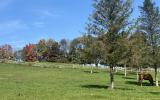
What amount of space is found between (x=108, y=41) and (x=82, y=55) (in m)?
3.12

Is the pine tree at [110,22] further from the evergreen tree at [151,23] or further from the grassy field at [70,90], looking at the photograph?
the evergreen tree at [151,23]

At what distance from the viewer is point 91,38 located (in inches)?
1719

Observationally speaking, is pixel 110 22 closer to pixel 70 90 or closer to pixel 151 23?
pixel 70 90

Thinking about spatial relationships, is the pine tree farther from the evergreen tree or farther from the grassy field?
the evergreen tree

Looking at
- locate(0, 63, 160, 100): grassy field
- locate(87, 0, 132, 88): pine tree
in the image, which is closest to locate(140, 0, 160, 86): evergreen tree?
locate(0, 63, 160, 100): grassy field

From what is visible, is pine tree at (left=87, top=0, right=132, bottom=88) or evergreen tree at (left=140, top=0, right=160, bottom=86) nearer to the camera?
pine tree at (left=87, top=0, right=132, bottom=88)

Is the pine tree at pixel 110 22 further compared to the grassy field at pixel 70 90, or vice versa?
the pine tree at pixel 110 22

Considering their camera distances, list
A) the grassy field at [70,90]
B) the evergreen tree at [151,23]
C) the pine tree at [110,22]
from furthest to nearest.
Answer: the evergreen tree at [151,23], the pine tree at [110,22], the grassy field at [70,90]

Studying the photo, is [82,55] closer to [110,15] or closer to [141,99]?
[110,15]

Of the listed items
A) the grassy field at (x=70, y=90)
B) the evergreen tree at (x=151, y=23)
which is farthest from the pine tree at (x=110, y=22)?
the evergreen tree at (x=151, y=23)

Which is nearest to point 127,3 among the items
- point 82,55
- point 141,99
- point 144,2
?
point 82,55

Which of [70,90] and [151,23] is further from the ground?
[151,23]

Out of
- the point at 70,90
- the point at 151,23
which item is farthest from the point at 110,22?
the point at 151,23

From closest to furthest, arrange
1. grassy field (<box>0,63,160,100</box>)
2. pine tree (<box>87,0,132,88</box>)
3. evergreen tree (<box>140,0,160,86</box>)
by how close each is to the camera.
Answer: grassy field (<box>0,63,160,100</box>)
pine tree (<box>87,0,132,88</box>)
evergreen tree (<box>140,0,160,86</box>)
